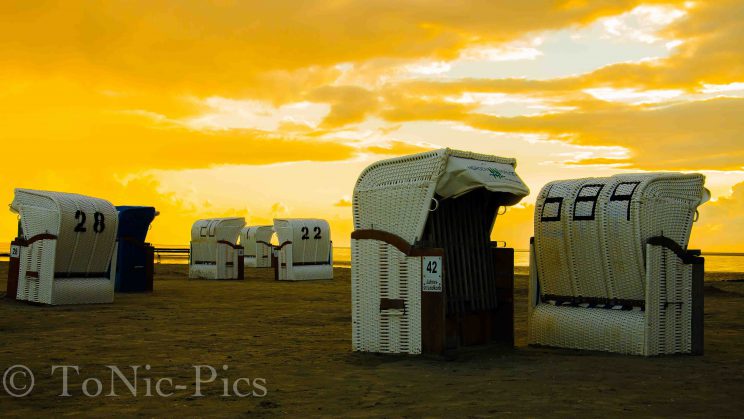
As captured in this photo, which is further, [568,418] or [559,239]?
[559,239]

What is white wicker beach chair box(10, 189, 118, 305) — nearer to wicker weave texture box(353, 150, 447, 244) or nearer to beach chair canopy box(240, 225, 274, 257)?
wicker weave texture box(353, 150, 447, 244)

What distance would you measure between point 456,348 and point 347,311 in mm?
7268

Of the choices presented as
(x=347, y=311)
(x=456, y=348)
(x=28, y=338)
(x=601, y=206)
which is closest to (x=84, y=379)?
(x=28, y=338)

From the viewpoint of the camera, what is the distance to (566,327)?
11.2m

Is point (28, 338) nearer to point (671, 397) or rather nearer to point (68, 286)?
point (68, 286)

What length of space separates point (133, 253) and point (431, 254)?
52.8 feet

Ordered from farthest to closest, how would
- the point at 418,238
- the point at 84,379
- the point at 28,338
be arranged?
the point at 28,338
the point at 418,238
the point at 84,379

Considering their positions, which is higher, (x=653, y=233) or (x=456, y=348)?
(x=653, y=233)

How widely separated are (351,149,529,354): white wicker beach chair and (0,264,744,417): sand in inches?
15.5

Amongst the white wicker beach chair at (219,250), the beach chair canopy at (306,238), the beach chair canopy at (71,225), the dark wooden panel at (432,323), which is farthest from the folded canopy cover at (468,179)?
the white wicker beach chair at (219,250)

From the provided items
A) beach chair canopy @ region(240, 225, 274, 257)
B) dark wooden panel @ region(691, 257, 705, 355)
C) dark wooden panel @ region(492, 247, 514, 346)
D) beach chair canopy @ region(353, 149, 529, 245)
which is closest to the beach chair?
beach chair canopy @ region(353, 149, 529, 245)

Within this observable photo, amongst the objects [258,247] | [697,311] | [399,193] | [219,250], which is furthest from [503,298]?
[258,247]

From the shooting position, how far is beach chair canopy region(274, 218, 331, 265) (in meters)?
31.4

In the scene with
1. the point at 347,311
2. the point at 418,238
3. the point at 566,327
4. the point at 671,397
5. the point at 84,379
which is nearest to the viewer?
the point at 671,397
